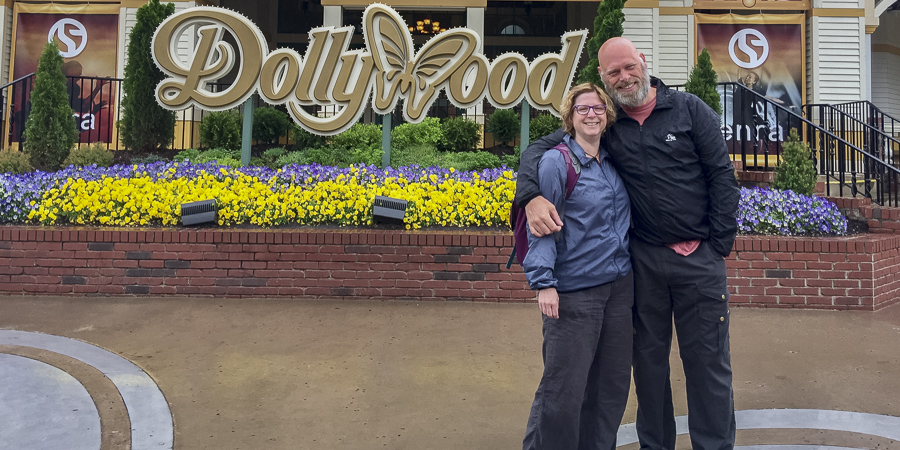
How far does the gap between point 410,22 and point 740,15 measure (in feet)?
25.6

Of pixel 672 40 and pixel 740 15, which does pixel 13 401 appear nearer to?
pixel 672 40

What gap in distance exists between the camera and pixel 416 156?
8.34 m

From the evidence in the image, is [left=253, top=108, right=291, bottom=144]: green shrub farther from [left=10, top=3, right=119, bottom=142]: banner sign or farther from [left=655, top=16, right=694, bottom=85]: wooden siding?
[left=655, top=16, right=694, bottom=85]: wooden siding

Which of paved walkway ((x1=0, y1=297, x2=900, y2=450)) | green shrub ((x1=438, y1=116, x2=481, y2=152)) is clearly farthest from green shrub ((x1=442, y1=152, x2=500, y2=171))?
paved walkway ((x1=0, y1=297, x2=900, y2=450))

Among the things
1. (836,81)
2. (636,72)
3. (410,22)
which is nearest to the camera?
(636,72)

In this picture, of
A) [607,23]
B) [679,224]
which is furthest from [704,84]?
[679,224]

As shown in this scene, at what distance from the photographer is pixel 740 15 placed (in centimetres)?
1240

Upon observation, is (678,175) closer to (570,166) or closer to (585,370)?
(570,166)

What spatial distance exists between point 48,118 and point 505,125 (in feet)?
21.1

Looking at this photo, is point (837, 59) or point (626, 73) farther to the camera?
point (837, 59)

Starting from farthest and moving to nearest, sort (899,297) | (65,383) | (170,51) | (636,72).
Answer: (170,51), (899,297), (65,383), (636,72)

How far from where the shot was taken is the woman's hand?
7.60ft

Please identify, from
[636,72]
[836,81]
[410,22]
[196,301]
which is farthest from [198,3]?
[836,81]

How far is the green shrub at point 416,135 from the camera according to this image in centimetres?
901
